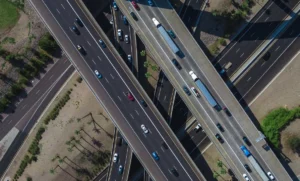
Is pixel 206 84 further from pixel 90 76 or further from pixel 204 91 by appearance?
pixel 90 76

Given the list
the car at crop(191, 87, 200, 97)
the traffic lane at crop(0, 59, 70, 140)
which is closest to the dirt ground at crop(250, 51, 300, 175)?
the car at crop(191, 87, 200, 97)

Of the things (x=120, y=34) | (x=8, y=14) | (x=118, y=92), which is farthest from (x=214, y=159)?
(x=8, y=14)

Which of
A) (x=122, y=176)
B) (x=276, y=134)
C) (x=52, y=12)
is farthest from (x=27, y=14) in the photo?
(x=276, y=134)

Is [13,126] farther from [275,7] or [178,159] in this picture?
[275,7]

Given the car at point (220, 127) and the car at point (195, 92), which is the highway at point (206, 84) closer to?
the car at point (220, 127)

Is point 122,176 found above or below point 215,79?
below

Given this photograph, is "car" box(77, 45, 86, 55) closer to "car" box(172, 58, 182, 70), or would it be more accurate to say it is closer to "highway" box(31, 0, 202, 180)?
"highway" box(31, 0, 202, 180)
